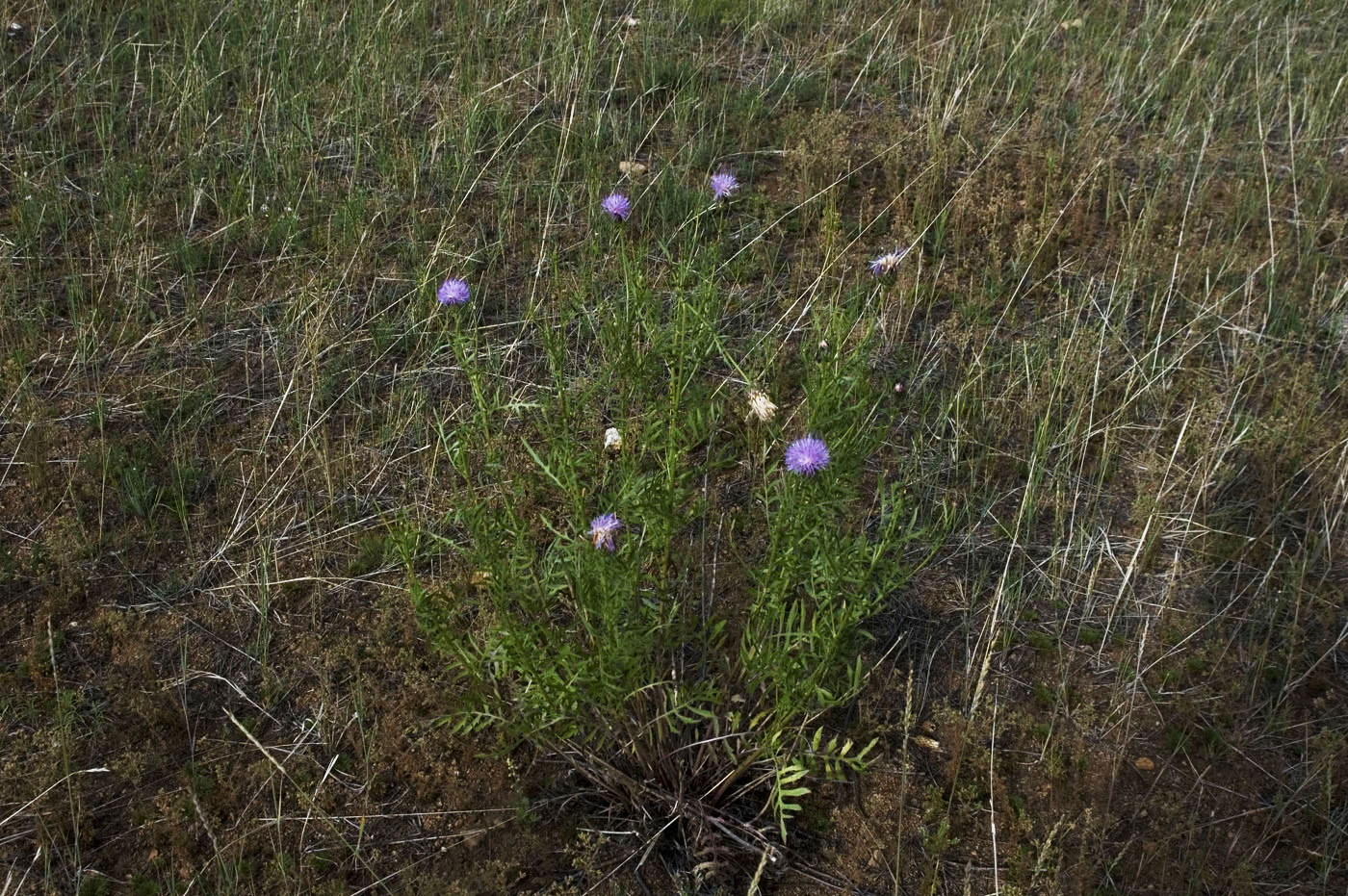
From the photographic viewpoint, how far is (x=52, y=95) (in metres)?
4.31

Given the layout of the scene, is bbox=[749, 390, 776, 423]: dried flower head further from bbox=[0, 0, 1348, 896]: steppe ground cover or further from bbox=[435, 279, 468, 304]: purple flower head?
bbox=[435, 279, 468, 304]: purple flower head

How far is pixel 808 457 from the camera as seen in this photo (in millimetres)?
2076

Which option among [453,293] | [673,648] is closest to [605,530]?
[673,648]

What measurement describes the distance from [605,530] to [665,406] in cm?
44

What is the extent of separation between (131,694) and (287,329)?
1272 millimetres

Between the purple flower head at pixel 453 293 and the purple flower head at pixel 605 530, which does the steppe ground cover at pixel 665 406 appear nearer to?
the purple flower head at pixel 605 530

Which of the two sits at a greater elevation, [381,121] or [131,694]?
[381,121]

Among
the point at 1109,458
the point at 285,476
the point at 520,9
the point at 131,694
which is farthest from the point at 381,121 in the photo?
the point at 1109,458

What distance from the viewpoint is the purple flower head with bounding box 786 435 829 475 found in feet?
6.81

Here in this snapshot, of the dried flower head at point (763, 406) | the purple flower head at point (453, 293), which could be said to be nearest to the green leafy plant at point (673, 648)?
the dried flower head at point (763, 406)

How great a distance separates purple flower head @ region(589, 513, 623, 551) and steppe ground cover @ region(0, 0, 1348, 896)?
0.08m

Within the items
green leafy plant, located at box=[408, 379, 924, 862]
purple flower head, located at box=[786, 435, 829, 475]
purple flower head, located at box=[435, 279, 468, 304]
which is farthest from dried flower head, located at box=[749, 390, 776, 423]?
purple flower head, located at box=[435, 279, 468, 304]

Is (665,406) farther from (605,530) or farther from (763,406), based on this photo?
(605,530)

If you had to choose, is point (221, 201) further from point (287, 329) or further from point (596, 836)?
point (596, 836)
